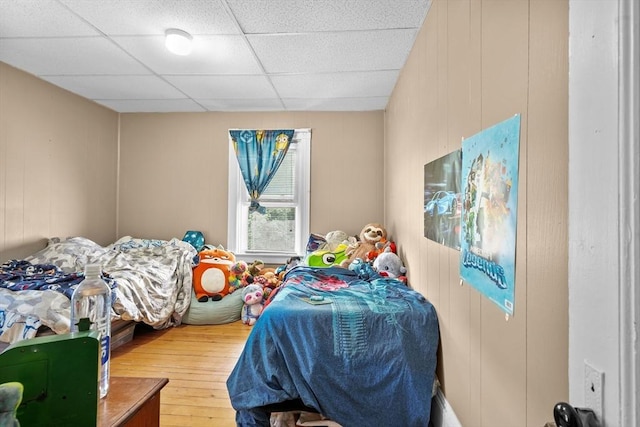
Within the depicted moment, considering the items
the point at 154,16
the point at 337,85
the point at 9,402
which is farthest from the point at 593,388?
the point at 337,85

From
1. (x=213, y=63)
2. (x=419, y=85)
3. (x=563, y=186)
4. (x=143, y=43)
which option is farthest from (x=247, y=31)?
(x=563, y=186)

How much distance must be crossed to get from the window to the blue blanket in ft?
7.36

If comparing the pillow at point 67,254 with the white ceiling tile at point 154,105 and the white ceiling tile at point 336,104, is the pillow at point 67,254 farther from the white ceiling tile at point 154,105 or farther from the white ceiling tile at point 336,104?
the white ceiling tile at point 336,104

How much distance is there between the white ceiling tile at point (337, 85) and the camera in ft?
9.13

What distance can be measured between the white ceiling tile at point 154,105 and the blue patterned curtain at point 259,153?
1.83 feet

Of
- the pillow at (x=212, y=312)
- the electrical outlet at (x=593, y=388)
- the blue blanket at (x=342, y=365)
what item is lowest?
the pillow at (x=212, y=312)

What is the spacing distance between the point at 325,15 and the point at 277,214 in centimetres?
241

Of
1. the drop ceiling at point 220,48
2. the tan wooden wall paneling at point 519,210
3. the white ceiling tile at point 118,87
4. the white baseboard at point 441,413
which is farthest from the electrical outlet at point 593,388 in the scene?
the white ceiling tile at point 118,87

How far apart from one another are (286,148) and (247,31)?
1729 mm

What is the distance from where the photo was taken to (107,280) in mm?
2307

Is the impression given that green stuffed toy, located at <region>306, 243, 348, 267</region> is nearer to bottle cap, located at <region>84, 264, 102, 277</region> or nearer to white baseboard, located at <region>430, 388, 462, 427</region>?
white baseboard, located at <region>430, 388, 462, 427</region>

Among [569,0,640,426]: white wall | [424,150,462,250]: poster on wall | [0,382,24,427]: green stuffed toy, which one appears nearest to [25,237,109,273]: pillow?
[0,382,24,427]: green stuffed toy

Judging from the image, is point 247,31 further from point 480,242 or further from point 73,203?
point 73,203

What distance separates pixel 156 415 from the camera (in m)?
0.82
